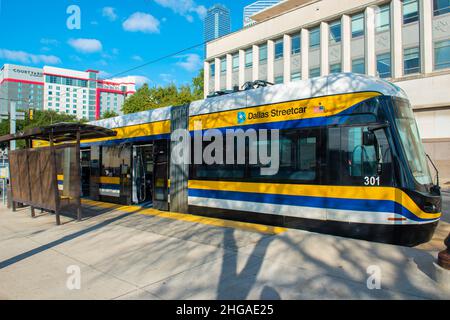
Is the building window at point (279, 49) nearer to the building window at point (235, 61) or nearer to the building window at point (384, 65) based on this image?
the building window at point (235, 61)

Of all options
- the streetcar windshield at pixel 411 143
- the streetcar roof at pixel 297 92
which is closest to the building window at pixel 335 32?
the streetcar roof at pixel 297 92

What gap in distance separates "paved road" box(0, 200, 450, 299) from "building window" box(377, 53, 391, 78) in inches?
946

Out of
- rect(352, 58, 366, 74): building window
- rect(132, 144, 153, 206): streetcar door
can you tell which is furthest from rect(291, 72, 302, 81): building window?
rect(132, 144, 153, 206): streetcar door

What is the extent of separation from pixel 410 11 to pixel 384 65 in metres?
4.23

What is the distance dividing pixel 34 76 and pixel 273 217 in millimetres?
131444

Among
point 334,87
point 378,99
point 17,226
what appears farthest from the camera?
point 17,226

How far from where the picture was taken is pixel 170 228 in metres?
8.22

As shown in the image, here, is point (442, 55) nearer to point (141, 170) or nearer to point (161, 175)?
point (141, 170)

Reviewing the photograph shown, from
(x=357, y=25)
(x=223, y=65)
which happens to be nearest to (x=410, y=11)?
(x=357, y=25)

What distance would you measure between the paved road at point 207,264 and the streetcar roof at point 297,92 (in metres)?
2.92

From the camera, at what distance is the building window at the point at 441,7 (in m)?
24.4

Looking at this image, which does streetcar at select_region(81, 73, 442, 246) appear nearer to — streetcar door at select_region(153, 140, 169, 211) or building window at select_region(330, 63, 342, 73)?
streetcar door at select_region(153, 140, 169, 211)
